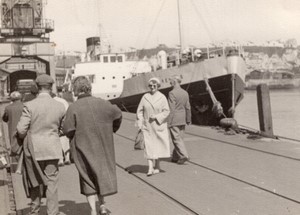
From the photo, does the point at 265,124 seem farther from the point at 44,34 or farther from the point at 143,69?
the point at 44,34

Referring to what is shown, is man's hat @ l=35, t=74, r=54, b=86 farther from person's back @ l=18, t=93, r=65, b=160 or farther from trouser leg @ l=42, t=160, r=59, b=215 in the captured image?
trouser leg @ l=42, t=160, r=59, b=215

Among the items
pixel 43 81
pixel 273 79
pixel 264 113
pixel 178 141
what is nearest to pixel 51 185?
pixel 43 81

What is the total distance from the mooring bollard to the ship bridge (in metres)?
34.5

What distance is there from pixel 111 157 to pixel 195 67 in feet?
68.9

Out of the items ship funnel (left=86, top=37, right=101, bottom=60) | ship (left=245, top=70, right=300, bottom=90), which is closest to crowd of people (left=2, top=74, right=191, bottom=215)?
ship funnel (left=86, top=37, right=101, bottom=60)

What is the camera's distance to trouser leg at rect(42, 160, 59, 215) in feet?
17.0

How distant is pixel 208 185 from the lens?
7.25m

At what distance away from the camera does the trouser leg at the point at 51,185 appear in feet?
17.0

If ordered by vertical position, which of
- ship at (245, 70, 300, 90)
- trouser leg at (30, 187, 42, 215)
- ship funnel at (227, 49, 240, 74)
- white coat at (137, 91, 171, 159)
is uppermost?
ship funnel at (227, 49, 240, 74)

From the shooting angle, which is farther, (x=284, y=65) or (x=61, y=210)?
(x=284, y=65)

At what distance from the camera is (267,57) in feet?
654

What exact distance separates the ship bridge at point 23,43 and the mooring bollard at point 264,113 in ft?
113

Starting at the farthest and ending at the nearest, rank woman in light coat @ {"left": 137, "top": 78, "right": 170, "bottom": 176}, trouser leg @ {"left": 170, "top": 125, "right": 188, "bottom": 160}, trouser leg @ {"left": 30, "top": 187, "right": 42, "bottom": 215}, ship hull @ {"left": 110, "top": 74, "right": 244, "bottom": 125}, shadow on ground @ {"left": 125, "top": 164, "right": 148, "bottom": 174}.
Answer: ship hull @ {"left": 110, "top": 74, "right": 244, "bottom": 125} → trouser leg @ {"left": 170, "top": 125, "right": 188, "bottom": 160} → shadow on ground @ {"left": 125, "top": 164, "right": 148, "bottom": 174} → woman in light coat @ {"left": 137, "top": 78, "right": 170, "bottom": 176} → trouser leg @ {"left": 30, "top": 187, "right": 42, "bottom": 215}

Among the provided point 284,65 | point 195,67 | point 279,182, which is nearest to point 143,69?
point 195,67
